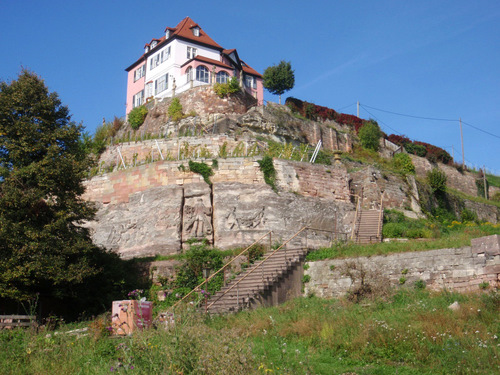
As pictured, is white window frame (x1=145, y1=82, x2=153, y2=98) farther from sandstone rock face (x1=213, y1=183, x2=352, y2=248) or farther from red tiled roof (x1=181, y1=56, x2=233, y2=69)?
sandstone rock face (x1=213, y1=183, x2=352, y2=248)

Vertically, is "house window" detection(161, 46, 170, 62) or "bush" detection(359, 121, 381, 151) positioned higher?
"house window" detection(161, 46, 170, 62)

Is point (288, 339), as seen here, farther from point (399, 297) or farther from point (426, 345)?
point (399, 297)

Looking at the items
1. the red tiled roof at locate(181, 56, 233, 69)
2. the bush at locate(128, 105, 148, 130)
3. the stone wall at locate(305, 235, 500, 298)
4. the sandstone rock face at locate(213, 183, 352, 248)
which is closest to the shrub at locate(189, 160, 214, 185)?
the sandstone rock face at locate(213, 183, 352, 248)

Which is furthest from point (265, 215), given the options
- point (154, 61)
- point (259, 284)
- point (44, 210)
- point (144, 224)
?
point (154, 61)

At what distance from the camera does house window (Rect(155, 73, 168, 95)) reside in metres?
39.6

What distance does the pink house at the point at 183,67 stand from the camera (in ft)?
127

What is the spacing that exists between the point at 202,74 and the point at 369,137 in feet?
42.9

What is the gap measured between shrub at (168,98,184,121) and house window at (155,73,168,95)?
5.25 metres

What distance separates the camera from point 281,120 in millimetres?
35000

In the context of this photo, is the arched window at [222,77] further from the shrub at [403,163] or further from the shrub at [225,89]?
the shrub at [403,163]

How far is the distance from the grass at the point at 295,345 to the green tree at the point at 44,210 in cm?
327

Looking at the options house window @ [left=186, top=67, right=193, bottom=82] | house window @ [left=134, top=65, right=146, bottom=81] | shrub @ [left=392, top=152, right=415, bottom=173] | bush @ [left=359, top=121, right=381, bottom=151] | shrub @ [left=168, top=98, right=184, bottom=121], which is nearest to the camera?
shrub @ [left=168, top=98, right=184, bottom=121]

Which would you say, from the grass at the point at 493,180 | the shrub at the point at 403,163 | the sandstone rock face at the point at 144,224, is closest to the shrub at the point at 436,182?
the shrub at the point at 403,163

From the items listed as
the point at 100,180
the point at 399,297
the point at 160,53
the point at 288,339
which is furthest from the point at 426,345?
the point at 160,53
